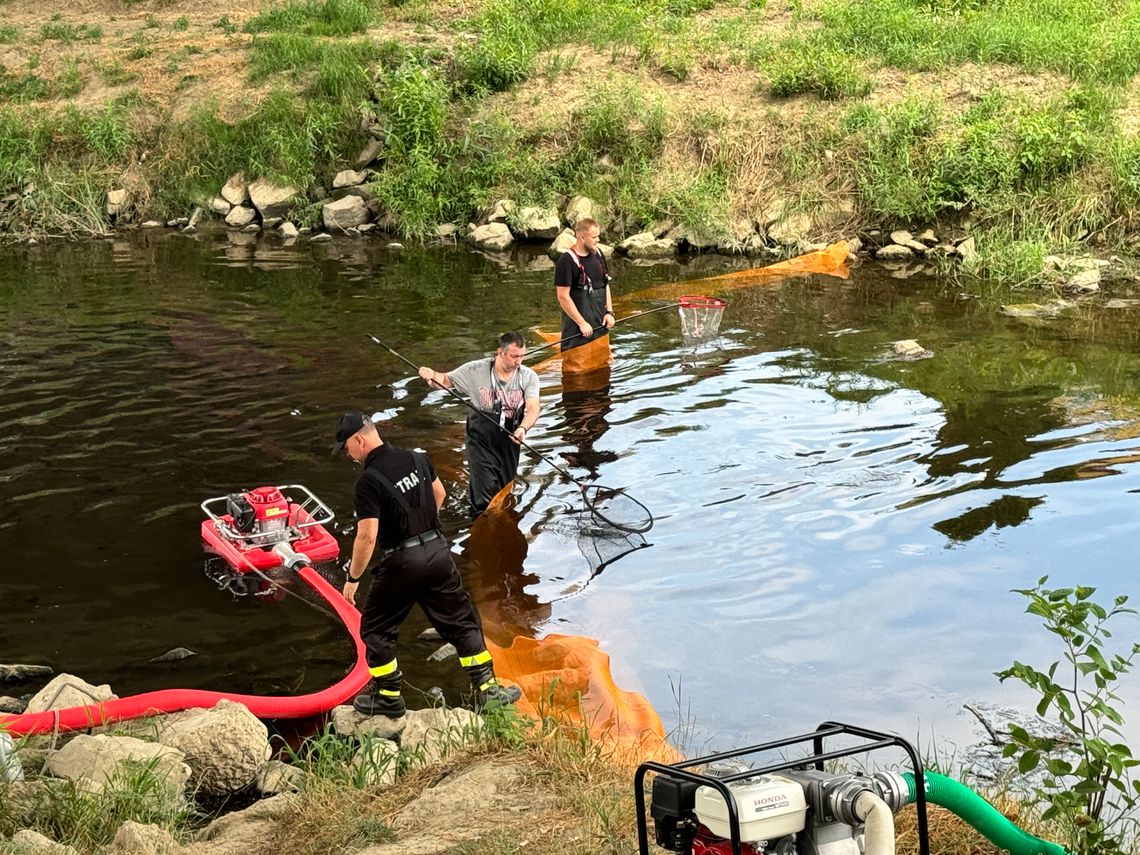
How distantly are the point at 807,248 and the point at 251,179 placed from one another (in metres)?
11.3

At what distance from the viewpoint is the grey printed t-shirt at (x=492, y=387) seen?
10438 mm

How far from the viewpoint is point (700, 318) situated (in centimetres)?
1555

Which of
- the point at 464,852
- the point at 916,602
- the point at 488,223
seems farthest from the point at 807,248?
the point at 464,852

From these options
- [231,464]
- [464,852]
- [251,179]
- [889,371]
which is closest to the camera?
[464,852]

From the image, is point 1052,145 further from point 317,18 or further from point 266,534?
point 317,18

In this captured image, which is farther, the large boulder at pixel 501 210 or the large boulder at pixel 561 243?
the large boulder at pixel 501 210

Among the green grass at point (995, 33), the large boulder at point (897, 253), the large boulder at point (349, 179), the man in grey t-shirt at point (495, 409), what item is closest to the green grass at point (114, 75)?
the large boulder at point (349, 179)

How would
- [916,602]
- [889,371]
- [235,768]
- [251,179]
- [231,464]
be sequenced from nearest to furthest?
[235,768]
[916,602]
[231,464]
[889,371]
[251,179]

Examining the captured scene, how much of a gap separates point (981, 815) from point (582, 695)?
3.19 m

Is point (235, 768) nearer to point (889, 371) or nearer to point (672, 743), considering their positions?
point (672, 743)

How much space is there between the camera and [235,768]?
22.4 ft

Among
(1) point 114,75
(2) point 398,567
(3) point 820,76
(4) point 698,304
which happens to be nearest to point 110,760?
(2) point 398,567

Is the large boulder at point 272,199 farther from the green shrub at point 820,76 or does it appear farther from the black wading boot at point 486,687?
the black wading boot at point 486,687

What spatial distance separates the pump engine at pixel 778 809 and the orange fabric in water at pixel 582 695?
7.46 feet
